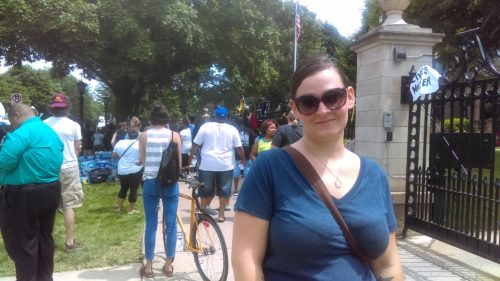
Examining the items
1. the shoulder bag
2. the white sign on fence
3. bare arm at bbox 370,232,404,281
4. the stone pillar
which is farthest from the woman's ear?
the stone pillar

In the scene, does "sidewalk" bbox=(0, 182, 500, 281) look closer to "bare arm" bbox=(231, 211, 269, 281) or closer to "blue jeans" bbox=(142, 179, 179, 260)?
"blue jeans" bbox=(142, 179, 179, 260)

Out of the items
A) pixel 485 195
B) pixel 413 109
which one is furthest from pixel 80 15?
pixel 485 195

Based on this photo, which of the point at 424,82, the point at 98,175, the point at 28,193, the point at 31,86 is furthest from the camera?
the point at 31,86

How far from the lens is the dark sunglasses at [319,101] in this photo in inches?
69.5

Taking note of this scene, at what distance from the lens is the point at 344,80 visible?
1877 millimetres

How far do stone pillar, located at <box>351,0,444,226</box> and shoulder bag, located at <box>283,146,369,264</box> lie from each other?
5065 millimetres

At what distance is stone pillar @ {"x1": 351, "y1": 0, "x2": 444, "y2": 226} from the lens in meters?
6.54

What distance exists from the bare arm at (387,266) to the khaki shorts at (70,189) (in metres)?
5.03

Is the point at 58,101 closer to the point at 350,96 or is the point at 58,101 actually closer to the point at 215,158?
the point at 215,158

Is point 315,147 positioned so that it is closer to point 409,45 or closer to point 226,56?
point 409,45

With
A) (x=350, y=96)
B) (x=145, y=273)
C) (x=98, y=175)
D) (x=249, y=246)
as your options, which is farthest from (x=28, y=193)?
(x=98, y=175)

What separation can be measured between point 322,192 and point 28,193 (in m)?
3.51

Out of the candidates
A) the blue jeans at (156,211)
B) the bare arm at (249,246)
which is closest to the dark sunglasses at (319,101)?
the bare arm at (249,246)

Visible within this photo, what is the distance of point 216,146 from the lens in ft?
23.2
